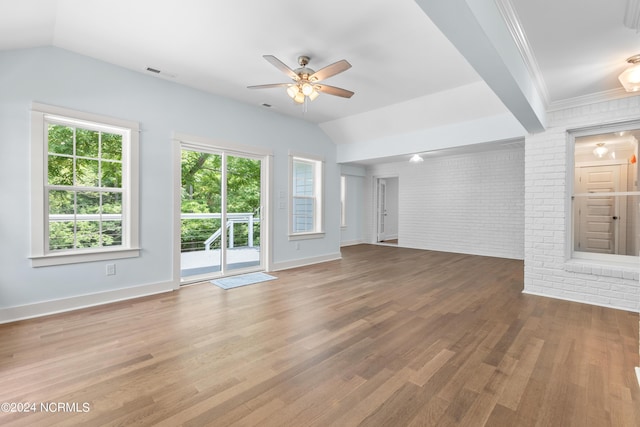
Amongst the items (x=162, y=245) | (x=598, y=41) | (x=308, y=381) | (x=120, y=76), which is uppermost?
(x=120, y=76)

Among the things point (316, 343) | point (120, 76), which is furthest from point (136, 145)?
point (316, 343)

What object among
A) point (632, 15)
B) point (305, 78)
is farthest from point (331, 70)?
point (632, 15)

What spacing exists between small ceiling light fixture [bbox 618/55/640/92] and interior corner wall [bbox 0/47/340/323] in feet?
15.1

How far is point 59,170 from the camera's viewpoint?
334cm

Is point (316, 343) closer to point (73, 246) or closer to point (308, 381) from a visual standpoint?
point (308, 381)

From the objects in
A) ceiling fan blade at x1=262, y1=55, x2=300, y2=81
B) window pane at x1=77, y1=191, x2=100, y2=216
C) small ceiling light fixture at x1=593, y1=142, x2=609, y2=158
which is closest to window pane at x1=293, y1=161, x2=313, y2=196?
ceiling fan blade at x1=262, y1=55, x2=300, y2=81

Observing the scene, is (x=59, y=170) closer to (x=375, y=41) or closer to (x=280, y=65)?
(x=280, y=65)

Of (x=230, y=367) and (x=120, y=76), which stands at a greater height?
(x=120, y=76)

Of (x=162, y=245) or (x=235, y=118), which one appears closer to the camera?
(x=162, y=245)

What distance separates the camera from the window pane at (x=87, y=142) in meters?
3.48

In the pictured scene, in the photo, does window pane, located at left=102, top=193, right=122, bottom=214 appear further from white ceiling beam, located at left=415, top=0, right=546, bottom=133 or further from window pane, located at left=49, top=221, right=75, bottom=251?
white ceiling beam, located at left=415, top=0, right=546, bottom=133

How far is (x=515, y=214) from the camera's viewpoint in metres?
6.58

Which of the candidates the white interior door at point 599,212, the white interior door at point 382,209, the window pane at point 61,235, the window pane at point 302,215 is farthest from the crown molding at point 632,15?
the white interior door at point 382,209

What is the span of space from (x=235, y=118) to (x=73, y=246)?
287cm
